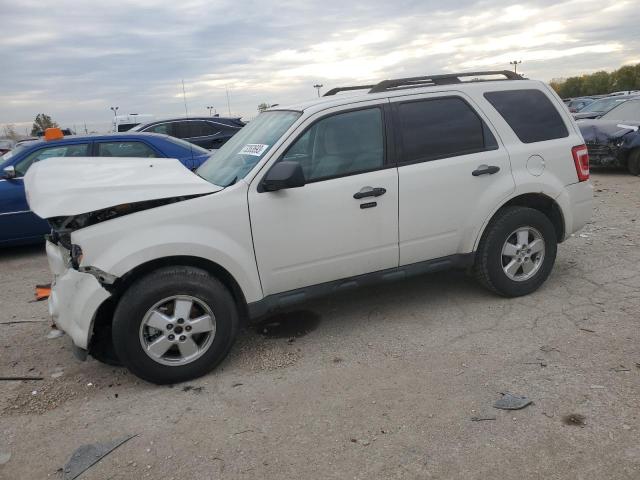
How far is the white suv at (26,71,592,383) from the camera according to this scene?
3447 mm

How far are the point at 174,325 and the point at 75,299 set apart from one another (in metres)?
0.65

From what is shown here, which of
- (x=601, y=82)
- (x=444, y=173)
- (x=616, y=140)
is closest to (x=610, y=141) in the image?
(x=616, y=140)

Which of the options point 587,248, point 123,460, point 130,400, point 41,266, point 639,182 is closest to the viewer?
point 123,460

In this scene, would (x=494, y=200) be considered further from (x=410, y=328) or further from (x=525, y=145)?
(x=410, y=328)

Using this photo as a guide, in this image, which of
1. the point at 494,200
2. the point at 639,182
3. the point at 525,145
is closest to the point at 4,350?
the point at 494,200

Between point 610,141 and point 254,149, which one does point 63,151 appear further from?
point 610,141

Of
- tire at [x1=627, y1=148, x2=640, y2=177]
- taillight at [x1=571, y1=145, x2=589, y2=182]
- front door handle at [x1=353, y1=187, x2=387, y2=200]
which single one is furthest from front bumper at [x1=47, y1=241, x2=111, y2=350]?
tire at [x1=627, y1=148, x2=640, y2=177]

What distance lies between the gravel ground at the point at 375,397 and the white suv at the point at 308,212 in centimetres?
34

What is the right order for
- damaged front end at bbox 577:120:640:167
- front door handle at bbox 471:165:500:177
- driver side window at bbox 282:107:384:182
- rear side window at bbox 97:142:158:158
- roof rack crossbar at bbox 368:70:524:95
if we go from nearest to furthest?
1. driver side window at bbox 282:107:384:182
2. front door handle at bbox 471:165:500:177
3. roof rack crossbar at bbox 368:70:524:95
4. rear side window at bbox 97:142:158:158
5. damaged front end at bbox 577:120:640:167

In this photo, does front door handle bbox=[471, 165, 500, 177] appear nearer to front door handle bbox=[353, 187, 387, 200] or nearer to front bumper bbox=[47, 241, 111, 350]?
front door handle bbox=[353, 187, 387, 200]

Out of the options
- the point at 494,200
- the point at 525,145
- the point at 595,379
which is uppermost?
the point at 525,145

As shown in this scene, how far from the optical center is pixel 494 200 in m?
4.36

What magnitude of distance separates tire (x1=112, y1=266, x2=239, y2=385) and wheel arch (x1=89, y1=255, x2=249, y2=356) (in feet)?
0.20

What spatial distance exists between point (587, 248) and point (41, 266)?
6.55 m
